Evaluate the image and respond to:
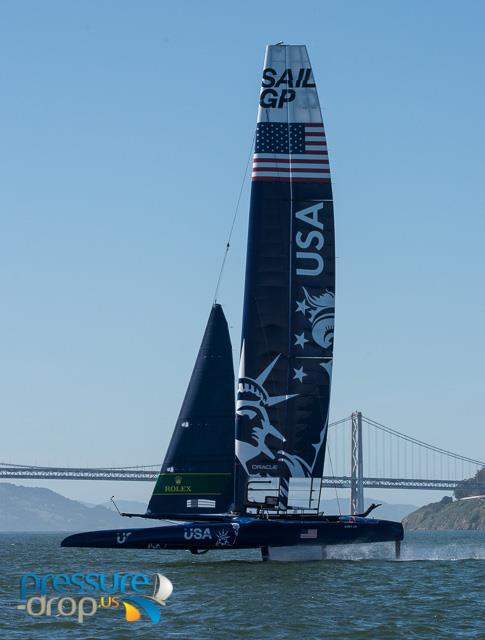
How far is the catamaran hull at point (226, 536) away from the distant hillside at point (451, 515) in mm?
106969

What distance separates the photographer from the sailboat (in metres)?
24.3

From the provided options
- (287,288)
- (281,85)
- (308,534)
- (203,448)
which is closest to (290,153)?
(281,85)

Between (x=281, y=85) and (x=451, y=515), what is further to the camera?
(x=451, y=515)

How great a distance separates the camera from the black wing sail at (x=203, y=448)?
79.6ft

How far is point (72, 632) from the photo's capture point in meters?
15.6

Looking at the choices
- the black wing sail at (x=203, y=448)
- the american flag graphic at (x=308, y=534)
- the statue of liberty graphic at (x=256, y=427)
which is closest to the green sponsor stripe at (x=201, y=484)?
the black wing sail at (x=203, y=448)

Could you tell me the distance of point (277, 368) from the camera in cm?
2445

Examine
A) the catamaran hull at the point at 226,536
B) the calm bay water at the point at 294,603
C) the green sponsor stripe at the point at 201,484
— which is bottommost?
the calm bay water at the point at 294,603

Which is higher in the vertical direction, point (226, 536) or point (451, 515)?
point (451, 515)

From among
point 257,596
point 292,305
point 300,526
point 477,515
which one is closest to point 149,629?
point 257,596

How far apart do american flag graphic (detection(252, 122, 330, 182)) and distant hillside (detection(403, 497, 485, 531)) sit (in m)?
107

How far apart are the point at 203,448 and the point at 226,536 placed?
2316mm

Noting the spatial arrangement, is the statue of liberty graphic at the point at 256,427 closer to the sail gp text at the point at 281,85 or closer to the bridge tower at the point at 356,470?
the sail gp text at the point at 281,85

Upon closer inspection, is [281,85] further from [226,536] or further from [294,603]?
[294,603]
